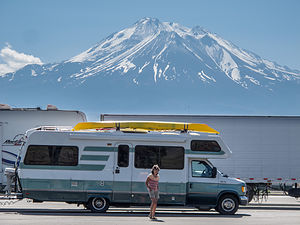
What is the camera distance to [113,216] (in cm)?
1683

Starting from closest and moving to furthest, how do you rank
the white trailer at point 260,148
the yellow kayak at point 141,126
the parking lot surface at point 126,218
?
the parking lot surface at point 126,218 → the yellow kayak at point 141,126 → the white trailer at point 260,148

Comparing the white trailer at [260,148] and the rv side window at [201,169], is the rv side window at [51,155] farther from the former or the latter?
the white trailer at [260,148]

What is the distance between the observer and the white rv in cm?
1792

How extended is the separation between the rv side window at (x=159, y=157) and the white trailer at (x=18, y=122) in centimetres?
823

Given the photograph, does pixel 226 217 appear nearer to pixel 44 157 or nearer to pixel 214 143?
pixel 214 143

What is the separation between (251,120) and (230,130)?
980 mm

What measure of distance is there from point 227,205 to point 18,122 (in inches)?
424

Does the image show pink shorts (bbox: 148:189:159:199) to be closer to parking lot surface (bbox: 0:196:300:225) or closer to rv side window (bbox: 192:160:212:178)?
parking lot surface (bbox: 0:196:300:225)

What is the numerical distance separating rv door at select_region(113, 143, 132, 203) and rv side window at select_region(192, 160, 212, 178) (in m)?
1.90

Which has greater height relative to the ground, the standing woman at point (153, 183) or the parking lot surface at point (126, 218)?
the standing woman at point (153, 183)

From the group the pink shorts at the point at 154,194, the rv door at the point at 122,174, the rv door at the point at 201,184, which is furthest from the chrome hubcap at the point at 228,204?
the rv door at the point at 122,174

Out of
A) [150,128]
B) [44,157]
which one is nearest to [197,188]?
[150,128]

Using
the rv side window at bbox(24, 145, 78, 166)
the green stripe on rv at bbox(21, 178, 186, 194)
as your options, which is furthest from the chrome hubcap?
the rv side window at bbox(24, 145, 78, 166)

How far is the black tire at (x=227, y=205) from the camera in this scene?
18.4 m
